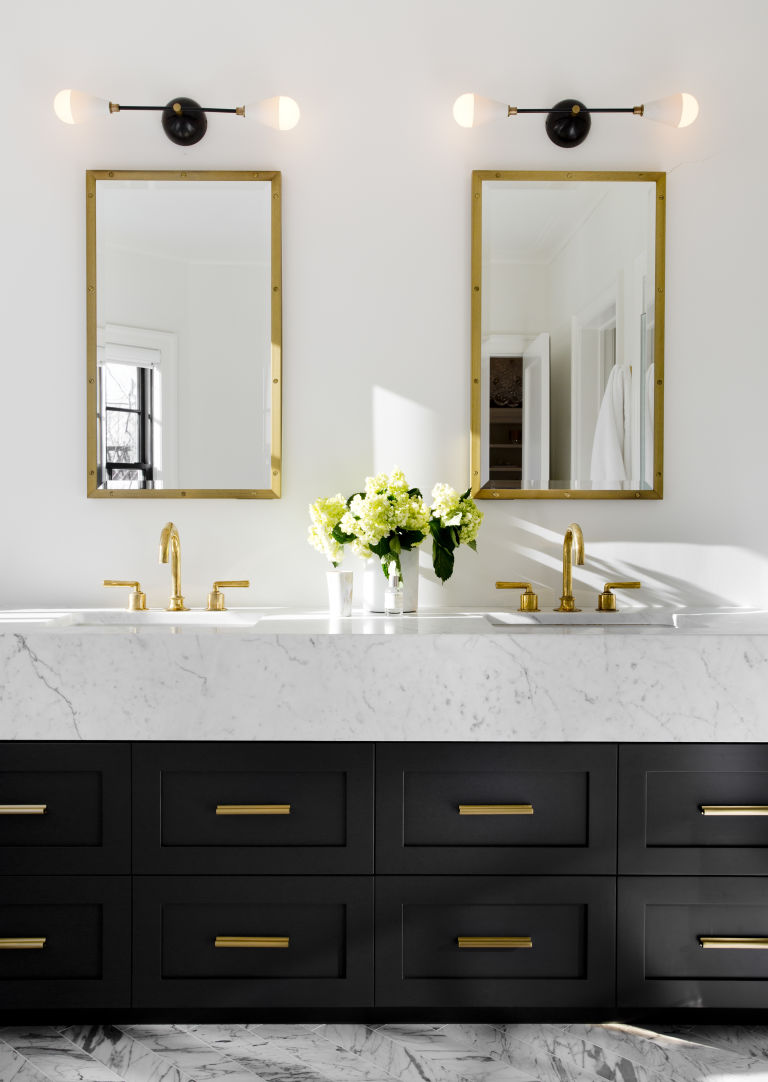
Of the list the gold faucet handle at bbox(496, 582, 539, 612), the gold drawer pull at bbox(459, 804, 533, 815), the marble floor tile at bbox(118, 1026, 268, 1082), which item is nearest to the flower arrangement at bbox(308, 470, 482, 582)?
the gold faucet handle at bbox(496, 582, 539, 612)

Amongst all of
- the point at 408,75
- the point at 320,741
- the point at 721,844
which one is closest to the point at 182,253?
the point at 408,75

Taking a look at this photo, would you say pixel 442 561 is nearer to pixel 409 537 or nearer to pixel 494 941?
pixel 409 537

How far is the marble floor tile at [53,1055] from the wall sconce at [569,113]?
2.16 meters

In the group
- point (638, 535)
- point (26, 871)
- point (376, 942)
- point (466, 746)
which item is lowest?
point (376, 942)

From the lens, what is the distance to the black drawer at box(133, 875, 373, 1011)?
4.87 feet

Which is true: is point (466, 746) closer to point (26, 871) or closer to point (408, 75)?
point (26, 871)

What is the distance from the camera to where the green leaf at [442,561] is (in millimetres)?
1824

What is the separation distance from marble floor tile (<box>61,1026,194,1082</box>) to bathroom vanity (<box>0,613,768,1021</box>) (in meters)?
0.08

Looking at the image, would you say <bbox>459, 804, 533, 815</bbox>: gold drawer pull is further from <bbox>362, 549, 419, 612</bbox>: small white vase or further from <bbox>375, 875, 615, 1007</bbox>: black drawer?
<bbox>362, 549, 419, 612</bbox>: small white vase

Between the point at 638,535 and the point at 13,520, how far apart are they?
1.61 m

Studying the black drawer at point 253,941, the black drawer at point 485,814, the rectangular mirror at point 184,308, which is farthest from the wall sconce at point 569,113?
the black drawer at point 253,941

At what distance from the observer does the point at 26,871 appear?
1487 mm

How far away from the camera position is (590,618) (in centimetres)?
184

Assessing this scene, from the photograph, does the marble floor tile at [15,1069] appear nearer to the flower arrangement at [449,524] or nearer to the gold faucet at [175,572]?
the gold faucet at [175,572]
